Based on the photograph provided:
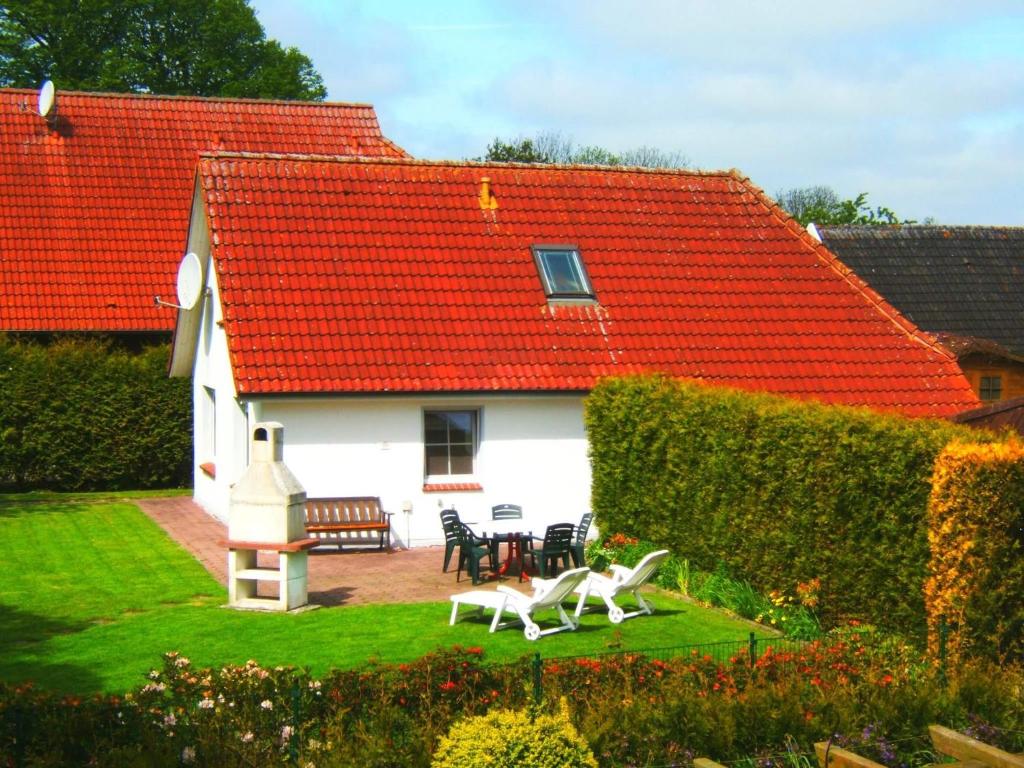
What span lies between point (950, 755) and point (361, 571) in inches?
452

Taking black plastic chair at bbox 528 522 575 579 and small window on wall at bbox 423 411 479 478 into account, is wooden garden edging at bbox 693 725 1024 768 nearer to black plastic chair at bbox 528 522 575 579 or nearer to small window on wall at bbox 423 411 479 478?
black plastic chair at bbox 528 522 575 579

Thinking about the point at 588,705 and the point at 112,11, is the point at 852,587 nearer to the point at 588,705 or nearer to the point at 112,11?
the point at 588,705

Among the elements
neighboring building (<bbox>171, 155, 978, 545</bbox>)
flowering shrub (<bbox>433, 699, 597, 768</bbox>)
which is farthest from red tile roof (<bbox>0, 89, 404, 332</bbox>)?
flowering shrub (<bbox>433, 699, 597, 768</bbox>)

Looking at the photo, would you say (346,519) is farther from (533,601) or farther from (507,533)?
(533,601)

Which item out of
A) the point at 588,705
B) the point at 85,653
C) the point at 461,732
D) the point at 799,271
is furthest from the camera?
the point at 799,271

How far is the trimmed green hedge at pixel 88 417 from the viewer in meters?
28.3

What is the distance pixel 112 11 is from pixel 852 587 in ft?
142

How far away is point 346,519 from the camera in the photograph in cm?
2130

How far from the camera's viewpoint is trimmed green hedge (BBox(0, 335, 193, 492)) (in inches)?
1114

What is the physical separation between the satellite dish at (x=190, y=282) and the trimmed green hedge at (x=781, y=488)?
8.52 meters

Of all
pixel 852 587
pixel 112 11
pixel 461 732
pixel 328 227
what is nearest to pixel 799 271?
pixel 328 227

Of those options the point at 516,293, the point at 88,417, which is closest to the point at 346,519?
the point at 516,293

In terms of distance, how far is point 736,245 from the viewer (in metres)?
25.8

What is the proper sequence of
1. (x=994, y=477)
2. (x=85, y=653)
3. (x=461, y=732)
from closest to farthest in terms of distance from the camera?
1. (x=461, y=732)
2. (x=994, y=477)
3. (x=85, y=653)
